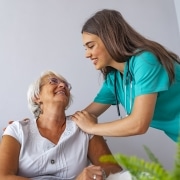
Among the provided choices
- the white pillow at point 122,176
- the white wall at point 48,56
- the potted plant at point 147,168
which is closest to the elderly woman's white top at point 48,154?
the white pillow at point 122,176

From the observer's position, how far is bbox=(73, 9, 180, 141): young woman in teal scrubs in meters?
1.08

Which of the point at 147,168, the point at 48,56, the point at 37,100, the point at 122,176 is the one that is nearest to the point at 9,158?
the point at 37,100

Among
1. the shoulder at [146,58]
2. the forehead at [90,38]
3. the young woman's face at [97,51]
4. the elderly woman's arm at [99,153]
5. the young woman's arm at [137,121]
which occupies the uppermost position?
the forehead at [90,38]

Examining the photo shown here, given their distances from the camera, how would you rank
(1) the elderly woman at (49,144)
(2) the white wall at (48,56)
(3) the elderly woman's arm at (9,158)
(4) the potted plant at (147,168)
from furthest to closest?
1. (2) the white wall at (48,56)
2. (1) the elderly woman at (49,144)
3. (3) the elderly woman's arm at (9,158)
4. (4) the potted plant at (147,168)

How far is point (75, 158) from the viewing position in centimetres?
131

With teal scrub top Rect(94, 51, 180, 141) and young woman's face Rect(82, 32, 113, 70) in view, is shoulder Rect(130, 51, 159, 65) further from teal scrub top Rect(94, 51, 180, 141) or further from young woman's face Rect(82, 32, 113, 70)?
young woman's face Rect(82, 32, 113, 70)

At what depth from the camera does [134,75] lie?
1169 millimetres

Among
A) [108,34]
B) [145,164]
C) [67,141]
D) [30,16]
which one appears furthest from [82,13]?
[145,164]

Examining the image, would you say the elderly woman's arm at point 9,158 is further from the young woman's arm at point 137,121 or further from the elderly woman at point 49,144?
the young woman's arm at point 137,121

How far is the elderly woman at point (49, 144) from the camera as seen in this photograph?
1.26 m

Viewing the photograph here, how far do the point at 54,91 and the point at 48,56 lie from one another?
0.50 m

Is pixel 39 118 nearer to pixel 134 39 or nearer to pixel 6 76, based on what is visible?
pixel 6 76

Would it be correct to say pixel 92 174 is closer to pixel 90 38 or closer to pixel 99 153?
pixel 99 153

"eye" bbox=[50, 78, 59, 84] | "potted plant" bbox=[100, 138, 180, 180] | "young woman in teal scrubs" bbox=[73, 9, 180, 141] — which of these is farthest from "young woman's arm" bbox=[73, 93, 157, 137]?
"potted plant" bbox=[100, 138, 180, 180]
